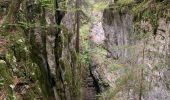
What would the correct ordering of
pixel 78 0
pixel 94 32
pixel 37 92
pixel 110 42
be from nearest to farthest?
pixel 37 92 → pixel 78 0 → pixel 110 42 → pixel 94 32

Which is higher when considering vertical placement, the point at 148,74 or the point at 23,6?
the point at 23,6

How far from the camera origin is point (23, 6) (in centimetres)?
732

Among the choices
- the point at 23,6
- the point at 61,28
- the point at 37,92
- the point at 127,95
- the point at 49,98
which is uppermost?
the point at 23,6

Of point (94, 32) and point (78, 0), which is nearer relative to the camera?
point (78, 0)

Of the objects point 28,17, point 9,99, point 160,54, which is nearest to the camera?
point 9,99

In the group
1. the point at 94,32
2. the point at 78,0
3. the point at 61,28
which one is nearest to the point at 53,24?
the point at 61,28

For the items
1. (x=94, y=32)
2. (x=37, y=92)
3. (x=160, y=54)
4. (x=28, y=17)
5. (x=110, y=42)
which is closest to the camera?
(x=37, y=92)

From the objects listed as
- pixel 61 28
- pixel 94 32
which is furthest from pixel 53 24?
pixel 94 32

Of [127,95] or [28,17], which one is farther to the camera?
[127,95]

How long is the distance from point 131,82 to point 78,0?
107 inches

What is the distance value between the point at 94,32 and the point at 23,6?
7.55 m

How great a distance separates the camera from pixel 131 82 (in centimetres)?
797

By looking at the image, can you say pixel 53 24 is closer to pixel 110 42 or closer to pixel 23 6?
pixel 23 6

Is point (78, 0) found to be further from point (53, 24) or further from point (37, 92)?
point (37, 92)
